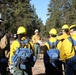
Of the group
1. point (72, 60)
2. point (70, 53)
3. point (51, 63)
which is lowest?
point (51, 63)

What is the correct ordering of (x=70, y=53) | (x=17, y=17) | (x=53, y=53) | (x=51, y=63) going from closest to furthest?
(x=70, y=53), (x=53, y=53), (x=51, y=63), (x=17, y=17)

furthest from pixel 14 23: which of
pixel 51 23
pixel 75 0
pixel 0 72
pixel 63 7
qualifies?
pixel 0 72

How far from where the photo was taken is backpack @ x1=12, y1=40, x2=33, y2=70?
275 inches

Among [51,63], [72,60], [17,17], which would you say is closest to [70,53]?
[72,60]

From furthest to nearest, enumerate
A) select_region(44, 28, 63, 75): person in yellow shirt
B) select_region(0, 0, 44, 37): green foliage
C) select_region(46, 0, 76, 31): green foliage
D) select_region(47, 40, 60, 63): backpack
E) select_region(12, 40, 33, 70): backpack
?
1. select_region(46, 0, 76, 31): green foliage
2. select_region(0, 0, 44, 37): green foliage
3. select_region(44, 28, 63, 75): person in yellow shirt
4. select_region(47, 40, 60, 63): backpack
5. select_region(12, 40, 33, 70): backpack

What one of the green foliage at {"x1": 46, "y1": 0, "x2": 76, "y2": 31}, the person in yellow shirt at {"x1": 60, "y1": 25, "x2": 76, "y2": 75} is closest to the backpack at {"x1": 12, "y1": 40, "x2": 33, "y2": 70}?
the person in yellow shirt at {"x1": 60, "y1": 25, "x2": 76, "y2": 75}

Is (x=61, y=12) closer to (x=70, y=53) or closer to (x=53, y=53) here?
(x=53, y=53)

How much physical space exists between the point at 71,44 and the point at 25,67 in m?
1.63

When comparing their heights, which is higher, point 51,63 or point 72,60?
point 72,60

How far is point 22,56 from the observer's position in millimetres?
6965

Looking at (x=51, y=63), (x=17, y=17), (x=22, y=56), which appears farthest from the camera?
(x=17, y=17)

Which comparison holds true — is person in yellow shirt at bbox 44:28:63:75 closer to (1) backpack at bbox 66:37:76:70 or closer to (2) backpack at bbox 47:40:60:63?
(2) backpack at bbox 47:40:60:63

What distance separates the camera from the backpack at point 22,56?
6.98 m

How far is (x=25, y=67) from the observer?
23.2 ft
